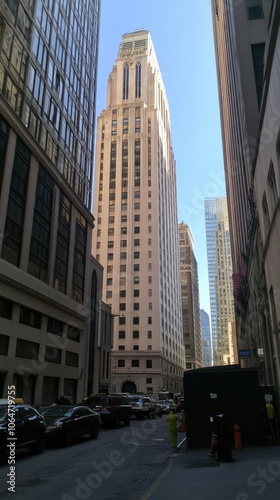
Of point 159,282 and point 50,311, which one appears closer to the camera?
point 50,311

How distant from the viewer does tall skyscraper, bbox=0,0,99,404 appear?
91.6ft

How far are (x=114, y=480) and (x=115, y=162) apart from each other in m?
98.0

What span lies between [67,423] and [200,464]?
6063mm

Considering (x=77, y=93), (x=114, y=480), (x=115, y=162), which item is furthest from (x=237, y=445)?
(x=115, y=162)

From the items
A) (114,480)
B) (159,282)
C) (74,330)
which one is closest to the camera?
(114,480)

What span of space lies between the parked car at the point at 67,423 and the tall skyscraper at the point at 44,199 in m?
11.5

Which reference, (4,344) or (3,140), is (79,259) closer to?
(4,344)

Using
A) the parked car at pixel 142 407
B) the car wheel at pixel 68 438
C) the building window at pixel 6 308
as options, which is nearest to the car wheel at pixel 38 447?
the car wheel at pixel 68 438

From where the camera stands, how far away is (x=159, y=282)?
90250 mm

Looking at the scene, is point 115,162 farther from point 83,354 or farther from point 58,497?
point 58,497

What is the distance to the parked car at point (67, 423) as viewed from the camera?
14.5 m

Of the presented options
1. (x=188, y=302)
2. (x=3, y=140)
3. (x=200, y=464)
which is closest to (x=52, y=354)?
(x=3, y=140)

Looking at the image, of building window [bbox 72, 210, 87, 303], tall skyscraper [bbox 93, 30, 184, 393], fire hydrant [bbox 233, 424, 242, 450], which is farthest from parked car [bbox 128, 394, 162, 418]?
tall skyscraper [bbox 93, 30, 184, 393]

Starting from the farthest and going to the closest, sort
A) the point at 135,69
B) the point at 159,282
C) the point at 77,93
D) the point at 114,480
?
the point at 135,69
the point at 159,282
the point at 77,93
the point at 114,480
